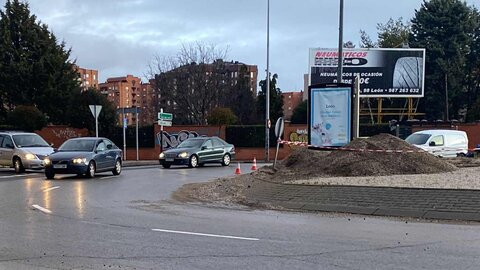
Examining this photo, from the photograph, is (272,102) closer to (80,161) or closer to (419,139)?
(419,139)

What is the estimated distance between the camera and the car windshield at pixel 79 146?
19953mm

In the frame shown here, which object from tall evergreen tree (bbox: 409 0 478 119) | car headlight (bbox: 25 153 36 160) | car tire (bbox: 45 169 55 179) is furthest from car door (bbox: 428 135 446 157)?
tall evergreen tree (bbox: 409 0 478 119)

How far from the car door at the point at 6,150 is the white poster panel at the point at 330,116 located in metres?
12.8

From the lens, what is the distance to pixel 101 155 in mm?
20188

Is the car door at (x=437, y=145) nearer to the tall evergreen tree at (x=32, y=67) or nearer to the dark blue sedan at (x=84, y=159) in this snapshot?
the dark blue sedan at (x=84, y=159)

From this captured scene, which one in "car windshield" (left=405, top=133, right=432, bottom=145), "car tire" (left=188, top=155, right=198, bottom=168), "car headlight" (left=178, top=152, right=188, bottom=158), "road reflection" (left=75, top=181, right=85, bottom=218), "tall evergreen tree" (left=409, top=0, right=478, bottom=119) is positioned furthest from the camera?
"tall evergreen tree" (left=409, top=0, right=478, bottom=119)

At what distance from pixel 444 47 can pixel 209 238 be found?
46.5m

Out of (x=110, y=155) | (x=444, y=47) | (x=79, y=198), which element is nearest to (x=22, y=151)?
(x=110, y=155)

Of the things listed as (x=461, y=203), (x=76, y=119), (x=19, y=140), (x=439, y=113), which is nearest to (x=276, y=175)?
(x=461, y=203)

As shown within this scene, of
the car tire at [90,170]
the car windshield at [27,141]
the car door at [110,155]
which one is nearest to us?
the car tire at [90,170]

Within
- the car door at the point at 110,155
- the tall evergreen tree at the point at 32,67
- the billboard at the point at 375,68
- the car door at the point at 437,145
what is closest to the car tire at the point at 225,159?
the car door at the point at 110,155

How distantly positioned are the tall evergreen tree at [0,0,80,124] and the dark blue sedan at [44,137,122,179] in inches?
943

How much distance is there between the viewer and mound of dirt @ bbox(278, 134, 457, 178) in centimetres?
1609

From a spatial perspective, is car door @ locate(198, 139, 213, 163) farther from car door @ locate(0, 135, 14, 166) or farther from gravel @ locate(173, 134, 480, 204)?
car door @ locate(0, 135, 14, 166)
